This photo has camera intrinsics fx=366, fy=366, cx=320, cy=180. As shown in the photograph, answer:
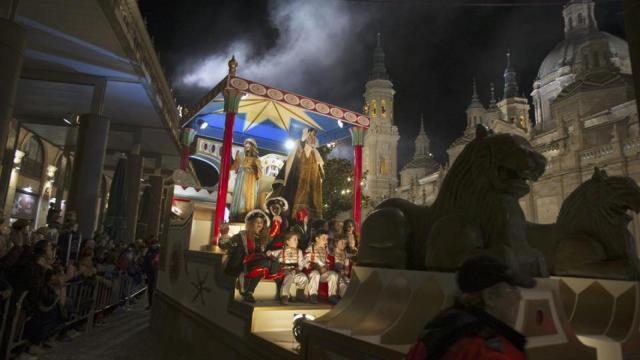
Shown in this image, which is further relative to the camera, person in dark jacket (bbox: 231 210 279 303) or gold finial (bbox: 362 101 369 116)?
gold finial (bbox: 362 101 369 116)

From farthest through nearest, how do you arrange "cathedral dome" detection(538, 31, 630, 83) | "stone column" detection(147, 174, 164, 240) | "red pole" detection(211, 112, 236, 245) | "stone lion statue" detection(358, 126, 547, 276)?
"cathedral dome" detection(538, 31, 630, 83) → "stone column" detection(147, 174, 164, 240) → "red pole" detection(211, 112, 236, 245) → "stone lion statue" detection(358, 126, 547, 276)

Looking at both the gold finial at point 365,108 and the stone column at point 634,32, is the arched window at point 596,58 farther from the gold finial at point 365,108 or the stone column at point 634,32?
the stone column at point 634,32

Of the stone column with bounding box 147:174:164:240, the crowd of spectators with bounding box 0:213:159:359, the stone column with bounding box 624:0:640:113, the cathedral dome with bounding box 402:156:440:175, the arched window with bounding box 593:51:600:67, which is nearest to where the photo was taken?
the stone column with bounding box 624:0:640:113

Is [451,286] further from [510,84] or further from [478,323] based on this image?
[510,84]

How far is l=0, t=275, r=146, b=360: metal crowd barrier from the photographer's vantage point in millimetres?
4992

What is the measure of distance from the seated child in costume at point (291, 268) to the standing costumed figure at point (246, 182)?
413 centimetres

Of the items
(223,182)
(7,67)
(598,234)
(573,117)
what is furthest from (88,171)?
(573,117)

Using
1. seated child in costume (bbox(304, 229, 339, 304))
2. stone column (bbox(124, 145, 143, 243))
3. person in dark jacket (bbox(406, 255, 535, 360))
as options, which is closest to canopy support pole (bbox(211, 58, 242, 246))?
seated child in costume (bbox(304, 229, 339, 304))

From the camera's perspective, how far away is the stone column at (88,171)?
41.2 feet

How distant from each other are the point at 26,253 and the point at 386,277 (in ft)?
17.7

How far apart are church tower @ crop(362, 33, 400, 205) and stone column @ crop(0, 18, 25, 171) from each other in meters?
38.7

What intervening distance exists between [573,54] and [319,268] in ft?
157

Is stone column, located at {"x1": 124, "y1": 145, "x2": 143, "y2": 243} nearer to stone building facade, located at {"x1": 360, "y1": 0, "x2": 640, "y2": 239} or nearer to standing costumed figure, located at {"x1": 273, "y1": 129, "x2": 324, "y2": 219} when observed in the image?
standing costumed figure, located at {"x1": 273, "y1": 129, "x2": 324, "y2": 219}

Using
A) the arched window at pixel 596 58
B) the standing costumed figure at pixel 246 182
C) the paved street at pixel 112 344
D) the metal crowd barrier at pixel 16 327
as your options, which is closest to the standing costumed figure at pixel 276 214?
the standing costumed figure at pixel 246 182
